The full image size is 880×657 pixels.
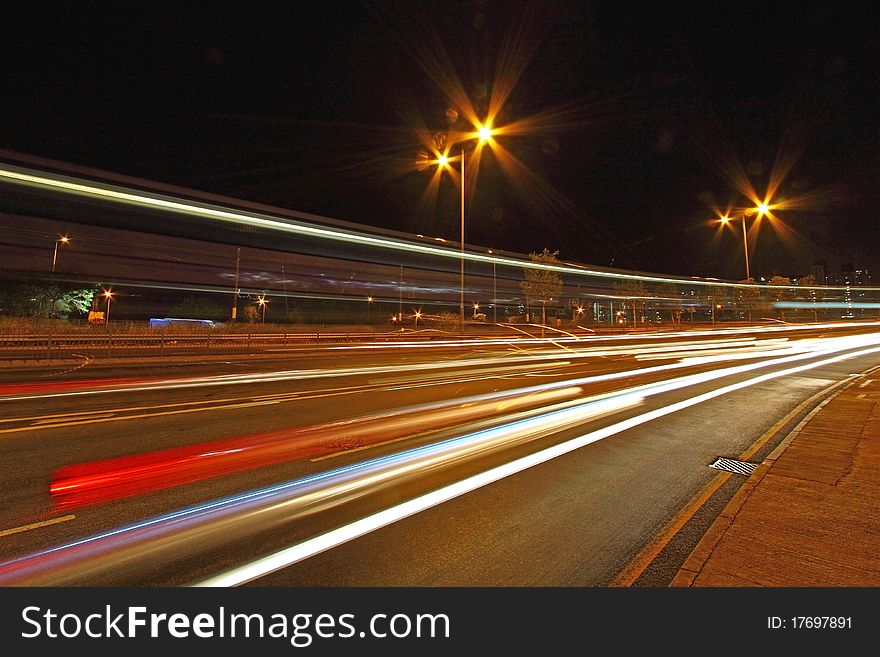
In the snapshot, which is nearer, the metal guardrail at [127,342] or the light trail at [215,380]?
the light trail at [215,380]

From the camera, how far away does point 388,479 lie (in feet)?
14.7

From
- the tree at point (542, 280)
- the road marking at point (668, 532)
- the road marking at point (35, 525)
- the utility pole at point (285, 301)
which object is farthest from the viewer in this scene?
the utility pole at point (285, 301)

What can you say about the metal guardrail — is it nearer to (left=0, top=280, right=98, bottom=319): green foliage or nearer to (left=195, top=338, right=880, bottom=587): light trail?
(left=0, top=280, right=98, bottom=319): green foliage

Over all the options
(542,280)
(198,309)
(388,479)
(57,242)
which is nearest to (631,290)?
(542,280)

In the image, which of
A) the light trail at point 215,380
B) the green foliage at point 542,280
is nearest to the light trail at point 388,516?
the light trail at point 215,380

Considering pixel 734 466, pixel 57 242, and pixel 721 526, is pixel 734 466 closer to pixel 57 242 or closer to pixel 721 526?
pixel 721 526

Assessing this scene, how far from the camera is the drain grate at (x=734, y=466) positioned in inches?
187

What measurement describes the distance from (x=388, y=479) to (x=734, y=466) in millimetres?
4420

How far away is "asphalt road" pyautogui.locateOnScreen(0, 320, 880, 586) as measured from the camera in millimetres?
2812

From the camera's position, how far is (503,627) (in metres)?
2.22

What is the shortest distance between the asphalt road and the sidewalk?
0.26m

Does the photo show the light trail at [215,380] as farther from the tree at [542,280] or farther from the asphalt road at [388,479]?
the tree at [542,280]

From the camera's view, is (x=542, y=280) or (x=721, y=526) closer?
(x=721, y=526)

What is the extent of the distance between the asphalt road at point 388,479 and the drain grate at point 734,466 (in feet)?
0.50
